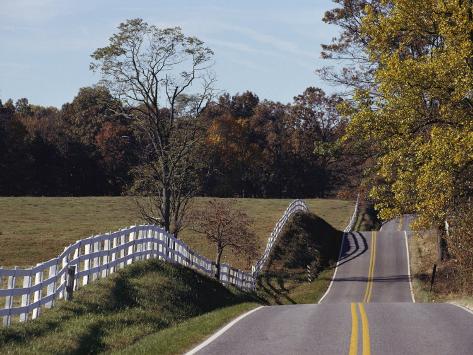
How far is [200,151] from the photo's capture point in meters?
47.2

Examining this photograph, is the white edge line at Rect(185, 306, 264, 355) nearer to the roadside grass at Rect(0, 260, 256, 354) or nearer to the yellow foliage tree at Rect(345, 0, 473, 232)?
the roadside grass at Rect(0, 260, 256, 354)

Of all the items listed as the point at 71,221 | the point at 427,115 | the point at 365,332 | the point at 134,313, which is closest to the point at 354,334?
the point at 365,332

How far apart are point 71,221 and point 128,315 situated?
45109mm

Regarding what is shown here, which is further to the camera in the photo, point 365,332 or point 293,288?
point 293,288

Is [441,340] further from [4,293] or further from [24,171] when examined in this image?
[24,171]

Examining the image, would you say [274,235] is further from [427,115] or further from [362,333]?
[362,333]

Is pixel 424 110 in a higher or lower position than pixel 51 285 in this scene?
higher

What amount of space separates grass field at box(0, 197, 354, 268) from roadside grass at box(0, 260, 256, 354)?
56.9 ft

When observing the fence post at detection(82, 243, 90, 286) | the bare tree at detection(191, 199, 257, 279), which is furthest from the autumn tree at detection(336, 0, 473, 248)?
the bare tree at detection(191, 199, 257, 279)

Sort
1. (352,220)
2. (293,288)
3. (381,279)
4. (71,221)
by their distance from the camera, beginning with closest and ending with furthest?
(293,288) → (381,279) → (71,221) → (352,220)

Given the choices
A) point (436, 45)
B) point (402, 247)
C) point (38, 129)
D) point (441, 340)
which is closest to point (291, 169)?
point (38, 129)

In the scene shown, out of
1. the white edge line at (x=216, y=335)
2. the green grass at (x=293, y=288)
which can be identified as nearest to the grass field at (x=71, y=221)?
the green grass at (x=293, y=288)

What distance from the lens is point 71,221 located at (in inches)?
2477

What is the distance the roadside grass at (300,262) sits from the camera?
4600 cm
